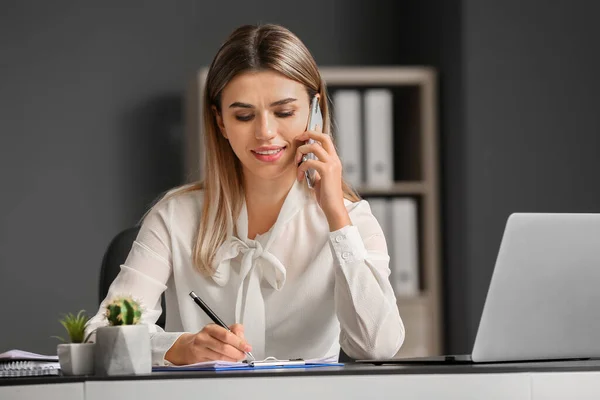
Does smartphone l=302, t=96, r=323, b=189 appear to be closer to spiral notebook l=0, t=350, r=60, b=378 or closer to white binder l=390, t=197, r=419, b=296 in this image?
spiral notebook l=0, t=350, r=60, b=378

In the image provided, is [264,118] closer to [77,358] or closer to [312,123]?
[312,123]

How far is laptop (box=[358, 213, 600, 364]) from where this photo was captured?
1357 mm

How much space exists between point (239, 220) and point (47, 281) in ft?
5.70

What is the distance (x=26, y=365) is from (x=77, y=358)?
0.72ft

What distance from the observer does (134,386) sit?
47.2 inches

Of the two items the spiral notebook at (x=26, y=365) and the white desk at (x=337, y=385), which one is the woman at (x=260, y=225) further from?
the white desk at (x=337, y=385)

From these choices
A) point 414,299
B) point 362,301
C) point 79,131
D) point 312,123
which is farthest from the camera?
point 79,131

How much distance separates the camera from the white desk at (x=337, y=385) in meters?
1.20

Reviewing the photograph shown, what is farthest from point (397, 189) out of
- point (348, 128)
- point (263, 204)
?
point (263, 204)

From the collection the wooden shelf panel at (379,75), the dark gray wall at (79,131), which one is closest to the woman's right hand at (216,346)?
the wooden shelf panel at (379,75)

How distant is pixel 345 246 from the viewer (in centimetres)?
191

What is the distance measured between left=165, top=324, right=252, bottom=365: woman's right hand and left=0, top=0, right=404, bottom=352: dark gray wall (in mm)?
2084

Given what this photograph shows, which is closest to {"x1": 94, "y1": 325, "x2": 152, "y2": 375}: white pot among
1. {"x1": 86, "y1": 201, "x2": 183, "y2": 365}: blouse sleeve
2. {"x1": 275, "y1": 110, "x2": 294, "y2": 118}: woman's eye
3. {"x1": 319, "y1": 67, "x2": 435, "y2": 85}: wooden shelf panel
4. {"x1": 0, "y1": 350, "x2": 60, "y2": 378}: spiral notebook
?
{"x1": 0, "y1": 350, "x2": 60, "y2": 378}: spiral notebook

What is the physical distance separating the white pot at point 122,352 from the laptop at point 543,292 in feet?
1.55
